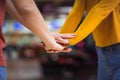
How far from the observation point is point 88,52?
7.76 meters

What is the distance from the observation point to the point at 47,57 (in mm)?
7770

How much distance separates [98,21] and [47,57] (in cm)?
588

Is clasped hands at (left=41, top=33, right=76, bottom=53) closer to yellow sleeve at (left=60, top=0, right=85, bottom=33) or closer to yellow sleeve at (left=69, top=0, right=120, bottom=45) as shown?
yellow sleeve at (left=69, top=0, right=120, bottom=45)

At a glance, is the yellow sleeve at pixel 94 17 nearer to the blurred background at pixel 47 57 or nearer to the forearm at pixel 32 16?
the forearm at pixel 32 16

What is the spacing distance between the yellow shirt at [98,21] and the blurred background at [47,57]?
4567 millimetres

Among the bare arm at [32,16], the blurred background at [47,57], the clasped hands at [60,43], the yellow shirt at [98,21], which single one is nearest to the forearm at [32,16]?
the bare arm at [32,16]

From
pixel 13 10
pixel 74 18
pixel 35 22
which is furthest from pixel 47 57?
pixel 35 22

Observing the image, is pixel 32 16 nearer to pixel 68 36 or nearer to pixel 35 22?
pixel 35 22

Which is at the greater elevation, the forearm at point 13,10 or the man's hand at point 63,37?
the forearm at point 13,10

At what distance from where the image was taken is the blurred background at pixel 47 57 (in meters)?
7.24

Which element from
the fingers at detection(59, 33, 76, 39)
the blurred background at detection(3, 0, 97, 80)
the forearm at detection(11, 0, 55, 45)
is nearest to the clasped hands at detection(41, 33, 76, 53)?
the fingers at detection(59, 33, 76, 39)

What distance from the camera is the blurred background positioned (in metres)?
7.24

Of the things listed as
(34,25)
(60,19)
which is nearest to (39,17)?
(34,25)

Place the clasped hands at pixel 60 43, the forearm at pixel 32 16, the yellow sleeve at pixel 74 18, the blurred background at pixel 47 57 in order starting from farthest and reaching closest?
the blurred background at pixel 47 57 → the yellow sleeve at pixel 74 18 → the clasped hands at pixel 60 43 → the forearm at pixel 32 16
